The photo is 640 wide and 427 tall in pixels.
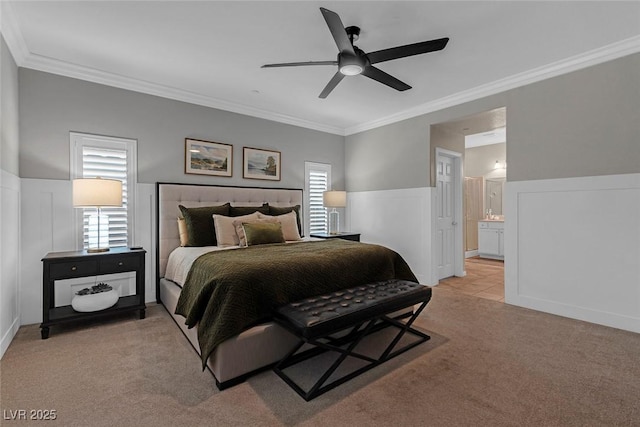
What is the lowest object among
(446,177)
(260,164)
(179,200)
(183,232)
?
(183,232)

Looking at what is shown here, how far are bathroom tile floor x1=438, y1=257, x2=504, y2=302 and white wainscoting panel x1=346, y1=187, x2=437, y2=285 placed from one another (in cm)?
49

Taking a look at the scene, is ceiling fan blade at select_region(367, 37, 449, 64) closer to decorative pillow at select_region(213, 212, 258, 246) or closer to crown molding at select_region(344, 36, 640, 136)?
crown molding at select_region(344, 36, 640, 136)

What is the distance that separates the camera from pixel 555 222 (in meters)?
3.36

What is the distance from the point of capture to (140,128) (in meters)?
3.73

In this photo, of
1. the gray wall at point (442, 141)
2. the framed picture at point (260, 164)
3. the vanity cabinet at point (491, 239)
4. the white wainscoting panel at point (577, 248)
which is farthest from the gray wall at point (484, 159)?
the framed picture at point (260, 164)

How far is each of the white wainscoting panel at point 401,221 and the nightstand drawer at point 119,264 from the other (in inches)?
144

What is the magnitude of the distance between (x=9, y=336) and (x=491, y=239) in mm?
7923

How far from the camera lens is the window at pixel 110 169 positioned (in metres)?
3.35

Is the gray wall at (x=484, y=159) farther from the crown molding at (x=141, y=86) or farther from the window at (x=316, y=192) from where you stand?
the crown molding at (x=141, y=86)

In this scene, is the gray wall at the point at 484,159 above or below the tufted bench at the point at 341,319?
above

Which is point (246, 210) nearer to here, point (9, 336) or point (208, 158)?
point (208, 158)

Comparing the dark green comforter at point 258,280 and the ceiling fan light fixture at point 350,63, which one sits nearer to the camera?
the dark green comforter at point 258,280

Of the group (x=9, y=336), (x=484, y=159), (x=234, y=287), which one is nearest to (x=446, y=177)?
(x=484, y=159)

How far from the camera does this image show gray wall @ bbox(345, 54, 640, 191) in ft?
9.61
